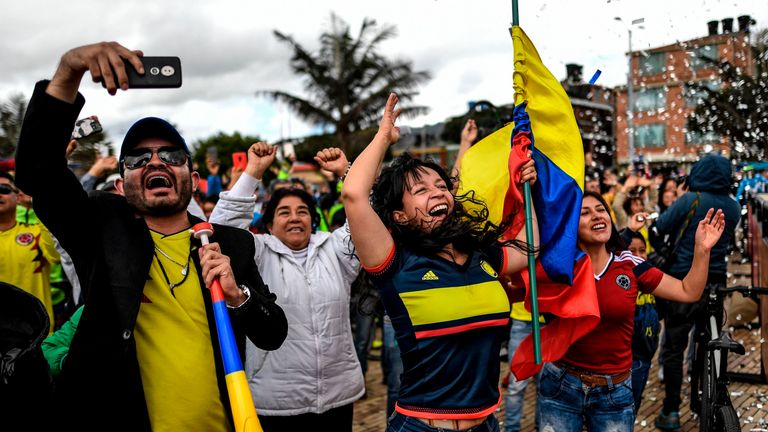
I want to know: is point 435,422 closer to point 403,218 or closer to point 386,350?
point 403,218

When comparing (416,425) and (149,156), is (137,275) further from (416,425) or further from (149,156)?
(416,425)

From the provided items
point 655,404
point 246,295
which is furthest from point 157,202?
point 655,404

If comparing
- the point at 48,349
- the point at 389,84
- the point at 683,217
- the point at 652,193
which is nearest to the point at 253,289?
the point at 48,349

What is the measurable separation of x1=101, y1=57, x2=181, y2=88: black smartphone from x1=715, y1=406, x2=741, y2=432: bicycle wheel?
3.50 m

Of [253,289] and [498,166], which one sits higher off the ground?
[498,166]

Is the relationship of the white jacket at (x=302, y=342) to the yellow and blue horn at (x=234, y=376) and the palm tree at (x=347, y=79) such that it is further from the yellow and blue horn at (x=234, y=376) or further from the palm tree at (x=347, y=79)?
the palm tree at (x=347, y=79)

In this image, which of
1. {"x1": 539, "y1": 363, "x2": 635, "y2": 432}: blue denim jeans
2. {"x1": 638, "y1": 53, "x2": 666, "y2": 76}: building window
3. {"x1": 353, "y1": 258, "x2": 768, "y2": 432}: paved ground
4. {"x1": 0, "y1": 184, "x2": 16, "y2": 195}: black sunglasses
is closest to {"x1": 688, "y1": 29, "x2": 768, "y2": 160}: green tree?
{"x1": 638, "y1": 53, "x2": 666, "y2": 76}: building window

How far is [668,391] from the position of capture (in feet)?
16.8

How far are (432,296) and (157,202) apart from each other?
1011mm

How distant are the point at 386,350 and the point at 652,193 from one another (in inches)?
301

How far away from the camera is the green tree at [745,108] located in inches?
406

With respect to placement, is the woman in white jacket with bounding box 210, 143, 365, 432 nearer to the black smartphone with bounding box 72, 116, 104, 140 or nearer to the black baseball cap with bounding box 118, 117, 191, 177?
the black smartphone with bounding box 72, 116, 104, 140

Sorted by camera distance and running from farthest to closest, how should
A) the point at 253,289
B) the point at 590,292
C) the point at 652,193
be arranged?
the point at 652,193
the point at 590,292
the point at 253,289

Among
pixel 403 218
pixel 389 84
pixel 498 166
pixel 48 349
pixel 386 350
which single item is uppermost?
pixel 389 84
